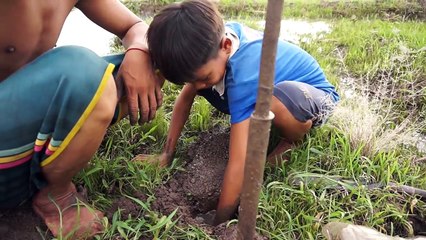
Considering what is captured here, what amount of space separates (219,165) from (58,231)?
2.87ft

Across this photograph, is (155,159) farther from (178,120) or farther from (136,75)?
(136,75)

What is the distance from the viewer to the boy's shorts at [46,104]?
5.89 feet

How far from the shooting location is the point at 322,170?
2.41m

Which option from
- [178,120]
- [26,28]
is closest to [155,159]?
[178,120]

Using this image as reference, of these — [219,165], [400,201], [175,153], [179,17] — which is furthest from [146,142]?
[400,201]

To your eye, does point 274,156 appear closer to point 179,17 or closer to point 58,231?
point 179,17

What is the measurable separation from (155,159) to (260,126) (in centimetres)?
126

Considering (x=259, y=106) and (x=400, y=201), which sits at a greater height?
(x=259, y=106)

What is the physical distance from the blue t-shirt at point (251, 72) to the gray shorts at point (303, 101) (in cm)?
11

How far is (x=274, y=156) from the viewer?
2533mm

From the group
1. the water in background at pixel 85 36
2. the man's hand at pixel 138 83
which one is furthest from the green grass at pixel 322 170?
the water in background at pixel 85 36

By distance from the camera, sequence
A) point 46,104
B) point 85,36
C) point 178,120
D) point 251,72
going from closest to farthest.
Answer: point 46,104 → point 251,72 → point 178,120 → point 85,36

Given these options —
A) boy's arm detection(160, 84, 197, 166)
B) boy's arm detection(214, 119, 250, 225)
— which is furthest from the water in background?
boy's arm detection(214, 119, 250, 225)

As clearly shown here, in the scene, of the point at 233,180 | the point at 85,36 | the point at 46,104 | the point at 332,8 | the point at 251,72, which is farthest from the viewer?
the point at 332,8
